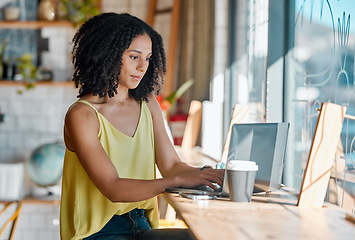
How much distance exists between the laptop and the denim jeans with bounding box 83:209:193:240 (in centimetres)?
21

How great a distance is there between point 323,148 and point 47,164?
370 centimetres

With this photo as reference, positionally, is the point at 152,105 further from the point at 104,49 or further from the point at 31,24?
the point at 31,24

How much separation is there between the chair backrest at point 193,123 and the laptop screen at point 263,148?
2.24 metres

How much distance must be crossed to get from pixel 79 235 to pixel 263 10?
5.45 feet

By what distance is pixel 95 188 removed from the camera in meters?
1.77

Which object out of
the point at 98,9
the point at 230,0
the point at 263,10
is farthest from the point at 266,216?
the point at 98,9

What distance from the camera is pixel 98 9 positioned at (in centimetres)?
Result: 496

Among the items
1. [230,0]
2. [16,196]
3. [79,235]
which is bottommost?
[16,196]

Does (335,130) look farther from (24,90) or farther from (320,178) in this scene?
(24,90)

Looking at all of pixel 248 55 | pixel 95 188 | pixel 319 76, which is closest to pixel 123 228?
pixel 95 188

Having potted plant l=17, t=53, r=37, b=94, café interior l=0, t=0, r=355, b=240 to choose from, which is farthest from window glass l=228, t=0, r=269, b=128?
potted plant l=17, t=53, r=37, b=94

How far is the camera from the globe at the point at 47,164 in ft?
15.6

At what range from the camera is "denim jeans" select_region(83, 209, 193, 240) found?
1694mm

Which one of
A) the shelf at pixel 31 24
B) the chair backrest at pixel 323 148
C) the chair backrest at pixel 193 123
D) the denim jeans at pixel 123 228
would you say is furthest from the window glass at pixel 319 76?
the shelf at pixel 31 24
